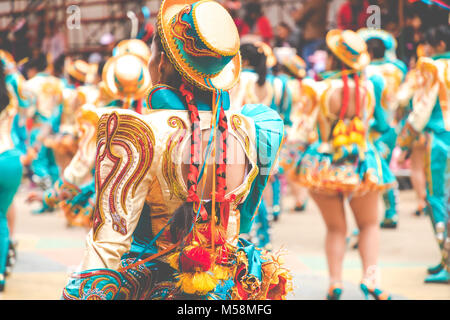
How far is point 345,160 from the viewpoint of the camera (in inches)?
211

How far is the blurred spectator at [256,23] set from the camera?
15.0 meters

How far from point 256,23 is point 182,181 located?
13539mm

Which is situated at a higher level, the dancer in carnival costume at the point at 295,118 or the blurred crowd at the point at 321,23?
the blurred crowd at the point at 321,23

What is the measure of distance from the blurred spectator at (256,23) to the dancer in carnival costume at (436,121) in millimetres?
8898

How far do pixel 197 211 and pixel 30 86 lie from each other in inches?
337

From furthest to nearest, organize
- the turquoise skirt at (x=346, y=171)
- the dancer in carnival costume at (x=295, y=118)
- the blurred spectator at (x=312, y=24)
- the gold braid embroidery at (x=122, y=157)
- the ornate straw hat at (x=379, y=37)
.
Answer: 1. the blurred spectator at (x=312, y=24)
2. the ornate straw hat at (x=379, y=37)
3. the dancer in carnival costume at (x=295, y=118)
4. the turquoise skirt at (x=346, y=171)
5. the gold braid embroidery at (x=122, y=157)

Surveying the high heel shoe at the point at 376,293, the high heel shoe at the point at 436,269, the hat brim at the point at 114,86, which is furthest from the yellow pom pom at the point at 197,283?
the high heel shoe at the point at 436,269

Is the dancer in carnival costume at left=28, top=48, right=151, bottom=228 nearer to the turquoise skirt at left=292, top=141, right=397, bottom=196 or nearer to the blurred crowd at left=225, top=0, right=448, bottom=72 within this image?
the turquoise skirt at left=292, top=141, right=397, bottom=196

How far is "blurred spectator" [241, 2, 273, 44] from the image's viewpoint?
1502 cm

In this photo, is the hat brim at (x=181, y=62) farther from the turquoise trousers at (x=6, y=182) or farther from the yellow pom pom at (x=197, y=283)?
the turquoise trousers at (x=6, y=182)

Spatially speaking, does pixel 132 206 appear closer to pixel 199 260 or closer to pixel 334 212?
pixel 199 260

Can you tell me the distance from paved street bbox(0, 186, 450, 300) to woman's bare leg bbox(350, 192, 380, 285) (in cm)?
54

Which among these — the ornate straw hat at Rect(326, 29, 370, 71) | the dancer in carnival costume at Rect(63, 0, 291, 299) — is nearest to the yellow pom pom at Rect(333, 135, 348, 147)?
the ornate straw hat at Rect(326, 29, 370, 71)

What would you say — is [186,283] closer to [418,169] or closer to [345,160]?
[345,160]
